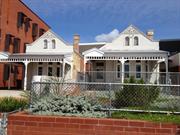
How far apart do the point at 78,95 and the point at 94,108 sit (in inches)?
35.2

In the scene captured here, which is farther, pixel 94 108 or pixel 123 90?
pixel 123 90

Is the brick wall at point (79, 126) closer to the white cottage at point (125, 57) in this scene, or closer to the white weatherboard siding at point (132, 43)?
the white cottage at point (125, 57)

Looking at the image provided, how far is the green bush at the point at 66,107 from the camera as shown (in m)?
6.11

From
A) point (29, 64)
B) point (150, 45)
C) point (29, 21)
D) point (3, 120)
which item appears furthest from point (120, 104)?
point (29, 21)

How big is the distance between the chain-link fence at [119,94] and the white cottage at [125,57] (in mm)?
17848

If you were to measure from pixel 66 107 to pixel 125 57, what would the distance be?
20080 mm

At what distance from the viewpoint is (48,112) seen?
6.12 meters

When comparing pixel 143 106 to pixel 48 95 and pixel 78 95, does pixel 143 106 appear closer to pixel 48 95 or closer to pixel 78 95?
pixel 78 95

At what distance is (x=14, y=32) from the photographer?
104ft

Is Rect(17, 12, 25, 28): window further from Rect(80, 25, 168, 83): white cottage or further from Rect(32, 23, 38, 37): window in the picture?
Rect(80, 25, 168, 83): white cottage

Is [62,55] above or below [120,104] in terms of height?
above

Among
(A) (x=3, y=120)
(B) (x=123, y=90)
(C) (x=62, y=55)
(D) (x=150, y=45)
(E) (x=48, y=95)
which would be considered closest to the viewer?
(A) (x=3, y=120)

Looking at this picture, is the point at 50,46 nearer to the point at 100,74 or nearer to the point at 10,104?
the point at 100,74

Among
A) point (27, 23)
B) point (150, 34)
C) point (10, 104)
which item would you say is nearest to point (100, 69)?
point (150, 34)
